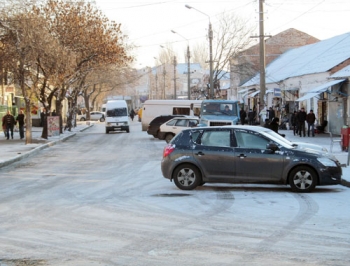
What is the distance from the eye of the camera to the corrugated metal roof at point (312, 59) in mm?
39275

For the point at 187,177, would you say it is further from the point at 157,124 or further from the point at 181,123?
the point at 157,124

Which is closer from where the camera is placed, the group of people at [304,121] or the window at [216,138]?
the window at [216,138]

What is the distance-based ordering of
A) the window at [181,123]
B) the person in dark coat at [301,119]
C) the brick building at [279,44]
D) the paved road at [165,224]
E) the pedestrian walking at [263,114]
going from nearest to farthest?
the paved road at [165,224], the window at [181,123], the pedestrian walking at [263,114], the person in dark coat at [301,119], the brick building at [279,44]

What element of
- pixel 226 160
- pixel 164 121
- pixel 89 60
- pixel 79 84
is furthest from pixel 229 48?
pixel 226 160

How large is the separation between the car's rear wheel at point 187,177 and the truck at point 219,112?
16909 millimetres

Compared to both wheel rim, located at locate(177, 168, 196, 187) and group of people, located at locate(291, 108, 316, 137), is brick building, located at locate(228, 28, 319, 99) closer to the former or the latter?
group of people, located at locate(291, 108, 316, 137)

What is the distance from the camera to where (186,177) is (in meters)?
14.4

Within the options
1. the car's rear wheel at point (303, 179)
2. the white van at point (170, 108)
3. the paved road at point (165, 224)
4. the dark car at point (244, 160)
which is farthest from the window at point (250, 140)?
the white van at point (170, 108)

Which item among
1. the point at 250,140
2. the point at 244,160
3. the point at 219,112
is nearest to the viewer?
the point at 244,160

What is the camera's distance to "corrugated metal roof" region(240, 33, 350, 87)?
39.3 meters

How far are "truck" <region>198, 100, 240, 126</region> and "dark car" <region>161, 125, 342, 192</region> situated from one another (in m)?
16.8

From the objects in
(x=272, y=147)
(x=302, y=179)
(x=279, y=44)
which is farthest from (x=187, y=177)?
(x=279, y=44)

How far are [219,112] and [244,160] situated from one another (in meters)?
18.4

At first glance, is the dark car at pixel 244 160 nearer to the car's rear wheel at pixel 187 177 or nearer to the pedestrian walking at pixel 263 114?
the car's rear wheel at pixel 187 177
